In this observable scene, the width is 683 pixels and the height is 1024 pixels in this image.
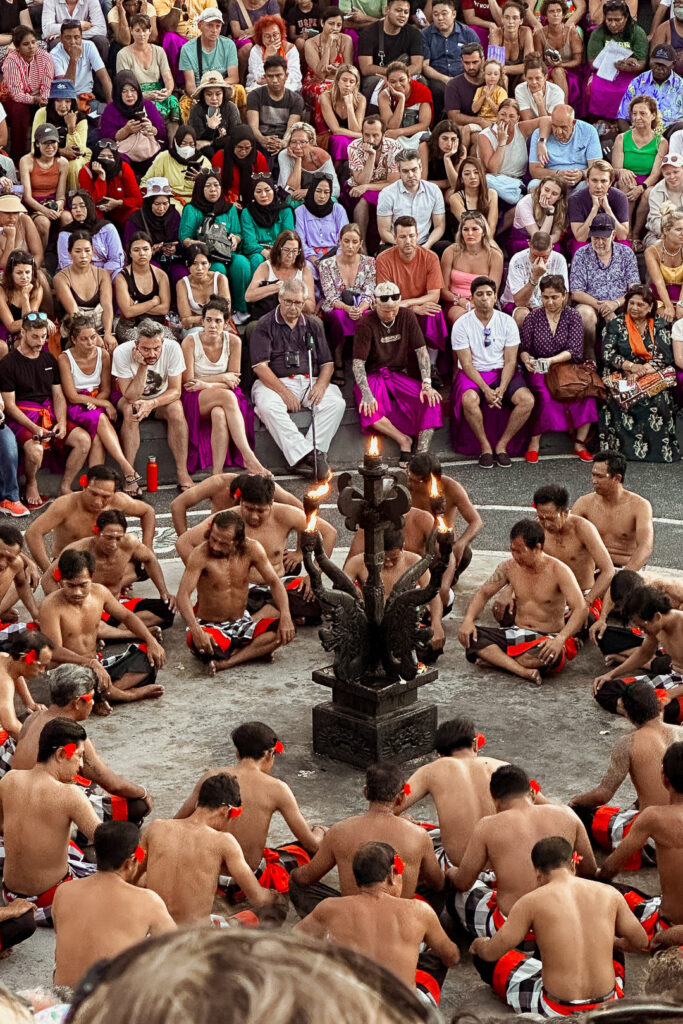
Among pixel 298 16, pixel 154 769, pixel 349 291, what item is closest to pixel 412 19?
pixel 298 16

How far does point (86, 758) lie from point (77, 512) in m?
2.90

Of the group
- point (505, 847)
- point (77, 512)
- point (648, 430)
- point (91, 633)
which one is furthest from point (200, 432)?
point (505, 847)

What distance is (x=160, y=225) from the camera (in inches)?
495

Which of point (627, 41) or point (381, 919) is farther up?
point (627, 41)

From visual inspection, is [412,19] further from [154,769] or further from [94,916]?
[94,916]

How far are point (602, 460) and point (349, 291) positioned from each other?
4.13 m

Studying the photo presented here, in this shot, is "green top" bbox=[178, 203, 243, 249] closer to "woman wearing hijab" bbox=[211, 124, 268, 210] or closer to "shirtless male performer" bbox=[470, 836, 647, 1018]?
"woman wearing hijab" bbox=[211, 124, 268, 210]

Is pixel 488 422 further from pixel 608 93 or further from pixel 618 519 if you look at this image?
pixel 608 93

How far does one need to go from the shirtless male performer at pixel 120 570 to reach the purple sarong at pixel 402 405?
139 inches

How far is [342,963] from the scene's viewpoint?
1.04m

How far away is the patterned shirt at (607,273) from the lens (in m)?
12.6

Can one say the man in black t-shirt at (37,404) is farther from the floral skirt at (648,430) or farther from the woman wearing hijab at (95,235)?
the floral skirt at (648,430)

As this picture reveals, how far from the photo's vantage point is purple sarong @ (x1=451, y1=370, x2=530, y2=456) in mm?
12234

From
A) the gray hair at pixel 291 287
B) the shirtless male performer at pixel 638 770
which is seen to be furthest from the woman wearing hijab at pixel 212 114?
the shirtless male performer at pixel 638 770
